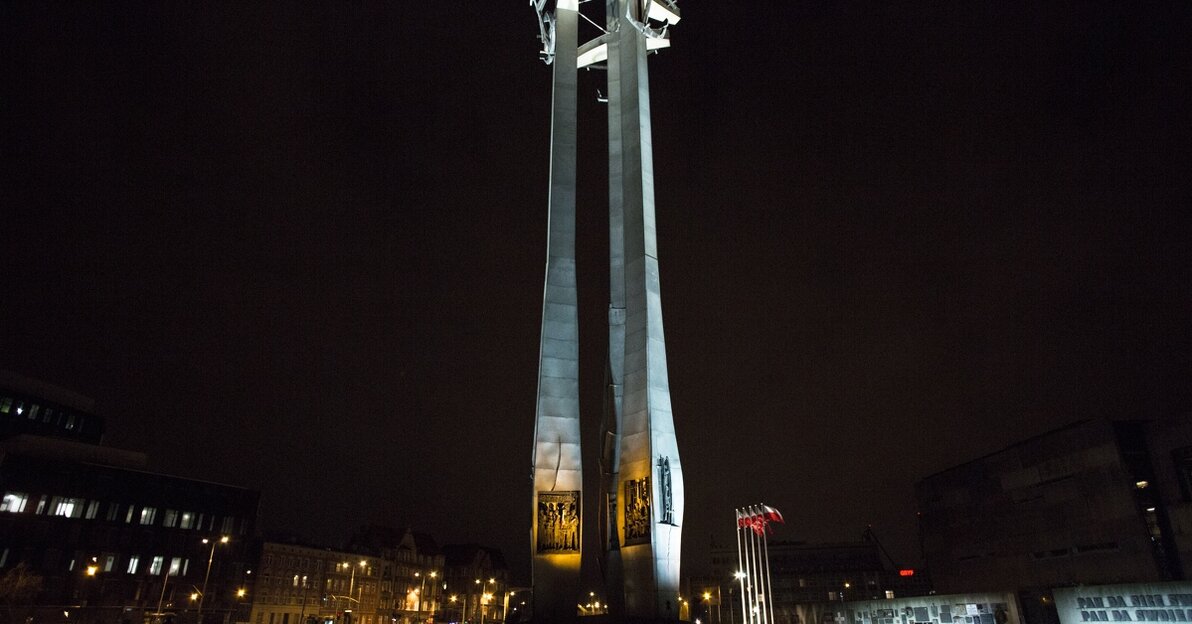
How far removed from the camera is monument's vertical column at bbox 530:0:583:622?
30.5 m

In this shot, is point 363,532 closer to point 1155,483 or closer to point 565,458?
point 565,458

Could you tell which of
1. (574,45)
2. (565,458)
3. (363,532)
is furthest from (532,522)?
(363,532)

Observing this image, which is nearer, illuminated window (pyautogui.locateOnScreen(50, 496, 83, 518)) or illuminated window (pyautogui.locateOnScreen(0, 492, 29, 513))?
illuminated window (pyautogui.locateOnScreen(0, 492, 29, 513))

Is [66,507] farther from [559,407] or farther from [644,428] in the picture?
[644,428]

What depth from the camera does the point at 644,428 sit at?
3002 cm

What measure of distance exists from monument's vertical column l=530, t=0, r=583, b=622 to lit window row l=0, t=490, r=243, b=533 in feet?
160

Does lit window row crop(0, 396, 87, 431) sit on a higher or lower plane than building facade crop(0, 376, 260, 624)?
higher

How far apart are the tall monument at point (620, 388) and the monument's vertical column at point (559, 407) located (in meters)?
0.05

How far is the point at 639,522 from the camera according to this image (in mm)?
29266

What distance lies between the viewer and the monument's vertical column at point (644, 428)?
28703 millimetres

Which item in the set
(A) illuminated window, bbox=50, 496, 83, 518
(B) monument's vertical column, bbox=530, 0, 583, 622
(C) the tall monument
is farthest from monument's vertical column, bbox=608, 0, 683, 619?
(A) illuminated window, bbox=50, 496, 83, 518

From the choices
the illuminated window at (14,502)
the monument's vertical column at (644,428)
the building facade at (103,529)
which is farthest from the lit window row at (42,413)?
the monument's vertical column at (644,428)

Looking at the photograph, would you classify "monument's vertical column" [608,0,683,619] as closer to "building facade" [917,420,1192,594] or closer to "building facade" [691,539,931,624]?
"building facade" [917,420,1192,594]

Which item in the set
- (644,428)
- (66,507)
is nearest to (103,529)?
(66,507)
